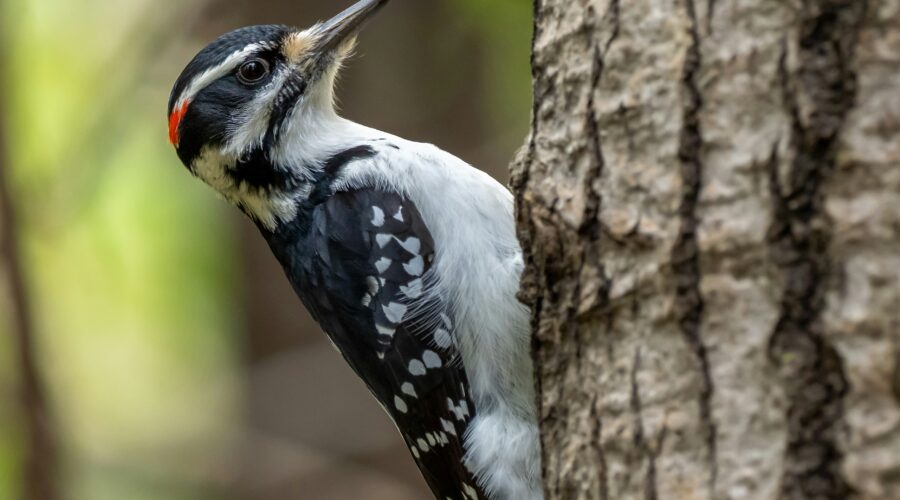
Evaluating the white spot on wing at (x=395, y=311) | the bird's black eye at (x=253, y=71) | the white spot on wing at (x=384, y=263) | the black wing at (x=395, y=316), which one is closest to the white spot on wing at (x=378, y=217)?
the black wing at (x=395, y=316)

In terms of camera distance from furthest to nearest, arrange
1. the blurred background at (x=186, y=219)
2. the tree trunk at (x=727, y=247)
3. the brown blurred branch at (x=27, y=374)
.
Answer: the blurred background at (x=186, y=219) → the brown blurred branch at (x=27, y=374) → the tree trunk at (x=727, y=247)

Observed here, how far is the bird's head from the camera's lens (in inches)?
156

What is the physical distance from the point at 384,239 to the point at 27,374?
2.57 meters

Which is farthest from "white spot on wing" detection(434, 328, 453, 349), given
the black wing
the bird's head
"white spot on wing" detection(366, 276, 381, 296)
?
the bird's head

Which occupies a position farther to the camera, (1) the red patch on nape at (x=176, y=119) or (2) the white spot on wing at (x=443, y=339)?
(1) the red patch on nape at (x=176, y=119)

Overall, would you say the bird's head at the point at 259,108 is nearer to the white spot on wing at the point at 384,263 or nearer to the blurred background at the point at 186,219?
the white spot on wing at the point at 384,263

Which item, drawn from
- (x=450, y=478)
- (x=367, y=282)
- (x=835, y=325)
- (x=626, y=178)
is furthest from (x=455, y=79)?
(x=835, y=325)

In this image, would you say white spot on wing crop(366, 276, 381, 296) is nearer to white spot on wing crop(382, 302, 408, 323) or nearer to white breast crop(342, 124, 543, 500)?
white spot on wing crop(382, 302, 408, 323)

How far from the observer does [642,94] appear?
2.21 metres

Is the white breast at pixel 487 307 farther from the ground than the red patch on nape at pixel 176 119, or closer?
closer

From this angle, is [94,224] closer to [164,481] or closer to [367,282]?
[164,481]

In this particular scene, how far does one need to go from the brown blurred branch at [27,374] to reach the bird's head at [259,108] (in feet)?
5.02

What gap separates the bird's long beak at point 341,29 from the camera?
4.12 m

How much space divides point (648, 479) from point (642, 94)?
792 millimetres
